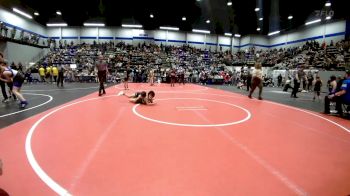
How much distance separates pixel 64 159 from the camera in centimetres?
339

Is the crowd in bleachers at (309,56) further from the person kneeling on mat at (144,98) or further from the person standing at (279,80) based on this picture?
the person kneeling on mat at (144,98)

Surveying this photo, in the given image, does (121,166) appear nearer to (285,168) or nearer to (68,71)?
(285,168)

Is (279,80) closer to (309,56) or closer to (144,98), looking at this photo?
(309,56)

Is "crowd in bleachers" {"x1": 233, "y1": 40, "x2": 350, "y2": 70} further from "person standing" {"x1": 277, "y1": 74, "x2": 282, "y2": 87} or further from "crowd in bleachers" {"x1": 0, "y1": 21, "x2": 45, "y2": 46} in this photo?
"crowd in bleachers" {"x1": 0, "y1": 21, "x2": 45, "y2": 46}

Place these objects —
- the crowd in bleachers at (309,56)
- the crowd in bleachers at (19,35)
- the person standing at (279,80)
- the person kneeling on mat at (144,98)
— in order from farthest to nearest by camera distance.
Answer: the person standing at (279,80) < the crowd in bleachers at (19,35) < the crowd in bleachers at (309,56) < the person kneeling on mat at (144,98)

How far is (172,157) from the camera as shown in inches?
140

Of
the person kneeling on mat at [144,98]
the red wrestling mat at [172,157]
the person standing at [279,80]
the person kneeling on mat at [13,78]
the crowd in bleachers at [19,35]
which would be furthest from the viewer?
the person standing at [279,80]

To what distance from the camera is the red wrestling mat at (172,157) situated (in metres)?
2.69

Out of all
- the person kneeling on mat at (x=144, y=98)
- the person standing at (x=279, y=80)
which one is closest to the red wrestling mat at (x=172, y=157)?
the person kneeling on mat at (x=144, y=98)

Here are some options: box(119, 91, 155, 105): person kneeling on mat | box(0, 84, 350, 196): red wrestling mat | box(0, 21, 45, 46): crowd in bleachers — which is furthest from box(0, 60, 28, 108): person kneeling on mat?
box(0, 21, 45, 46): crowd in bleachers

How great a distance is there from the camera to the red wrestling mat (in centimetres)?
269

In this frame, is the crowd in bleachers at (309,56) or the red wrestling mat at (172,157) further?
the crowd in bleachers at (309,56)

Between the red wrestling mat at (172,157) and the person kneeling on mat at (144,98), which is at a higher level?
the person kneeling on mat at (144,98)

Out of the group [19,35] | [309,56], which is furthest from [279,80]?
[19,35]
